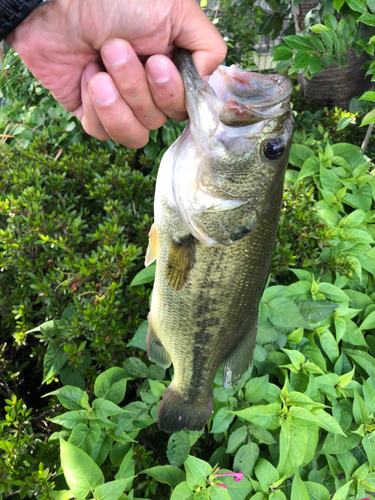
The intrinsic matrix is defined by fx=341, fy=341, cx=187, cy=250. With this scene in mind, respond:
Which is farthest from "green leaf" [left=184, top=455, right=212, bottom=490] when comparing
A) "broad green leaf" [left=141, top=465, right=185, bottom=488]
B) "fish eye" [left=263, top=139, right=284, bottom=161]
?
"fish eye" [left=263, top=139, right=284, bottom=161]

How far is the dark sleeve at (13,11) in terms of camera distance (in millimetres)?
1081

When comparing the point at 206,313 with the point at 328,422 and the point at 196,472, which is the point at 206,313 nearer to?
the point at 196,472

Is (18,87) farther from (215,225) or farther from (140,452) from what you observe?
(140,452)

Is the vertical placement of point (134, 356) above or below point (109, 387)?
below

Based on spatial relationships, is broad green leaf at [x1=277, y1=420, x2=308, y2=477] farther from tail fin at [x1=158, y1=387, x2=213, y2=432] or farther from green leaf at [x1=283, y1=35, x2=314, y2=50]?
green leaf at [x1=283, y1=35, x2=314, y2=50]

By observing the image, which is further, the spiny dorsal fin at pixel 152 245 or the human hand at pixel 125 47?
the spiny dorsal fin at pixel 152 245

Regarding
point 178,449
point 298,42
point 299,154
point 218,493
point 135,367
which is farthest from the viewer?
point 299,154

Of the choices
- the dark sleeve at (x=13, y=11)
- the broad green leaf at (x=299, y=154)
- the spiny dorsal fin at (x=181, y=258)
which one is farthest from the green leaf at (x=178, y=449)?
the broad green leaf at (x=299, y=154)

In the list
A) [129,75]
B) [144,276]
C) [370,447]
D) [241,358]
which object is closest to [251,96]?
[129,75]

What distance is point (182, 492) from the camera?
1539 mm

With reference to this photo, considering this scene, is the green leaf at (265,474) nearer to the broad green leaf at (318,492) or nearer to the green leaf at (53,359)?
the broad green leaf at (318,492)

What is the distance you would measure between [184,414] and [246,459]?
472 mm

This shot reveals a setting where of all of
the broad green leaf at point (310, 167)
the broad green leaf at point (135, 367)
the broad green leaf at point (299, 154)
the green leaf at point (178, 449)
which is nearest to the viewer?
the green leaf at point (178, 449)

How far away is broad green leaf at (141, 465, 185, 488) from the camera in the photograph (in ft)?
5.42
